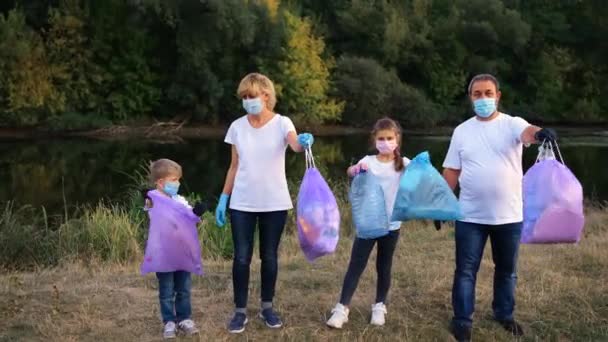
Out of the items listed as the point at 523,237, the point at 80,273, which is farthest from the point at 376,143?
the point at 80,273

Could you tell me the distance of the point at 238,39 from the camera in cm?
3347

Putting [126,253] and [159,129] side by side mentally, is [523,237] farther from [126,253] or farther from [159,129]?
[159,129]

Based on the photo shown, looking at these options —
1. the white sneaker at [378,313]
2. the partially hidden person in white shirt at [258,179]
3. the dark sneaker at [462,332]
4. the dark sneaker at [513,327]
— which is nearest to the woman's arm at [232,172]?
the partially hidden person in white shirt at [258,179]

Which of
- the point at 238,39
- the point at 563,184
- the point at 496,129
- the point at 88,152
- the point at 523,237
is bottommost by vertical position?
the point at 88,152

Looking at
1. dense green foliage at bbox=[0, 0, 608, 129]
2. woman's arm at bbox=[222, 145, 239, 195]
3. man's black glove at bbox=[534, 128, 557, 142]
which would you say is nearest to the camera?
man's black glove at bbox=[534, 128, 557, 142]

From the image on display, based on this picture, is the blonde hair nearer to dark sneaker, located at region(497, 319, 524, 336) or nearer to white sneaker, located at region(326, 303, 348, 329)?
white sneaker, located at region(326, 303, 348, 329)

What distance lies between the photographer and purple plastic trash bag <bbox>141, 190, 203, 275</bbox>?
423 cm

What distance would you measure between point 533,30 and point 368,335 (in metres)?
42.8

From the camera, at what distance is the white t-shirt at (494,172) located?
420 centimetres

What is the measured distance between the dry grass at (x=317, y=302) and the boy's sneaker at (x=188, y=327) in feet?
0.18

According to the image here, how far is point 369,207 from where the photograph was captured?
4309 mm

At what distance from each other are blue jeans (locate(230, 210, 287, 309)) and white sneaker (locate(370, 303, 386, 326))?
670 mm

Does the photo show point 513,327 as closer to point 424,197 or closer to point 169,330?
point 424,197

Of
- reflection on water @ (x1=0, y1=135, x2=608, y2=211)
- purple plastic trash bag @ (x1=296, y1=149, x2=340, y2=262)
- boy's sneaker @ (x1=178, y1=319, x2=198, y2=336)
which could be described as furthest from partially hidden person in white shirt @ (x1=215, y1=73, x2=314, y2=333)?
reflection on water @ (x1=0, y1=135, x2=608, y2=211)
